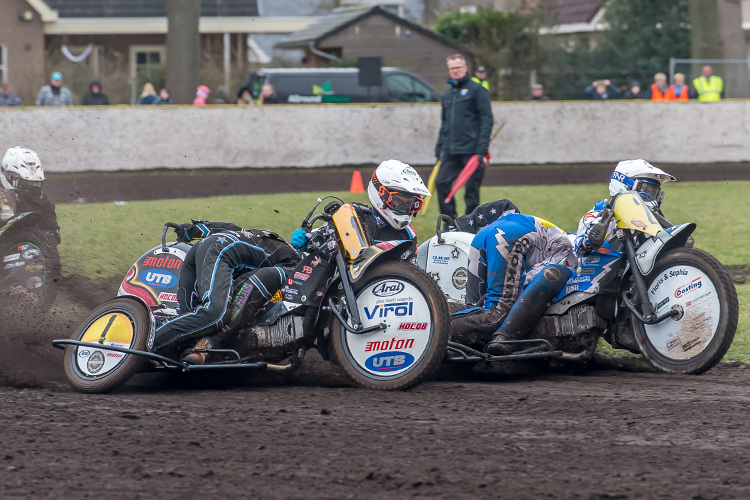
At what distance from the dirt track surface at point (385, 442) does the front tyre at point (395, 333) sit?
0.52 ft

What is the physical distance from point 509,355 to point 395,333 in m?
0.89

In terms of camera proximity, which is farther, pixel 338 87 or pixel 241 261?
pixel 338 87

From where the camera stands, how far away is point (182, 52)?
25.6 metres

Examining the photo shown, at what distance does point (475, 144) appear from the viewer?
13570 millimetres

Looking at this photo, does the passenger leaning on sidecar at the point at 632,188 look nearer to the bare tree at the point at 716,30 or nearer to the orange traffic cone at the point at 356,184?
the orange traffic cone at the point at 356,184

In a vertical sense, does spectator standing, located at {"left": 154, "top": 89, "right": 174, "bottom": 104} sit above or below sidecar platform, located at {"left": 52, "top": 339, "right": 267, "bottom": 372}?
above

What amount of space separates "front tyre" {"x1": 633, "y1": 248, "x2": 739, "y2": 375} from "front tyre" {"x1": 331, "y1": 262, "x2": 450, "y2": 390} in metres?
1.53

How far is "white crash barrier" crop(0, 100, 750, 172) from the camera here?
18.9 m

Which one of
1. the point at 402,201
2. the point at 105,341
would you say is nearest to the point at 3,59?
the point at 105,341

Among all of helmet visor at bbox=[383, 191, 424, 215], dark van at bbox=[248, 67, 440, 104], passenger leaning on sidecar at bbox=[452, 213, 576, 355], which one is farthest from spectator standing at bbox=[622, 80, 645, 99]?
helmet visor at bbox=[383, 191, 424, 215]

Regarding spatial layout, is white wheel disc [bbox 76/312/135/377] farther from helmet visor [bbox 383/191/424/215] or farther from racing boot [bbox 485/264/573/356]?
racing boot [bbox 485/264/573/356]

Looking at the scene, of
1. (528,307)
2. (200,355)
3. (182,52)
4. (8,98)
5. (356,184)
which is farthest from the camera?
(182,52)

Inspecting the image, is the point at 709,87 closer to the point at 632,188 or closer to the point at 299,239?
the point at 632,188

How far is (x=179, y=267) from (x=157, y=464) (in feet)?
9.96
